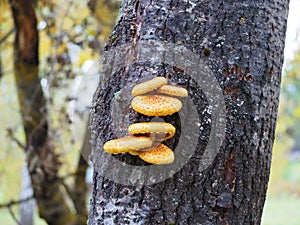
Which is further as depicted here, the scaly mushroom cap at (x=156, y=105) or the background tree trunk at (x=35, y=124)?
the background tree trunk at (x=35, y=124)

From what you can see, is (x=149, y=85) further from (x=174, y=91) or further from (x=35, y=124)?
(x=35, y=124)

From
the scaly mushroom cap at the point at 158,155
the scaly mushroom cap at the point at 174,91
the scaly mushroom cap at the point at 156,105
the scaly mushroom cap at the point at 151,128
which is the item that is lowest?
A: the scaly mushroom cap at the point at 158,155

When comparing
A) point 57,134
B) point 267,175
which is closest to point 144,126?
point 267,175

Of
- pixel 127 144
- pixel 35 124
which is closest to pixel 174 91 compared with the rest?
pixel 127 144

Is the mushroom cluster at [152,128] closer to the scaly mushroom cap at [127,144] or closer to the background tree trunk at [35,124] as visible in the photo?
the scaly mushroom cap at [127,144]

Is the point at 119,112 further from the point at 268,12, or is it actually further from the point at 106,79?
the point at 268,12

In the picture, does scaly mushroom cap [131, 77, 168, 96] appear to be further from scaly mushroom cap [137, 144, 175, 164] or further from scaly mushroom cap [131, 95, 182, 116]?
scaly mushroom cap [137, 144, 175, 164]

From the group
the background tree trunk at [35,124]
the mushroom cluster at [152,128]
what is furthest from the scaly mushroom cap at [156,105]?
the background tree trunk at [35,124]
